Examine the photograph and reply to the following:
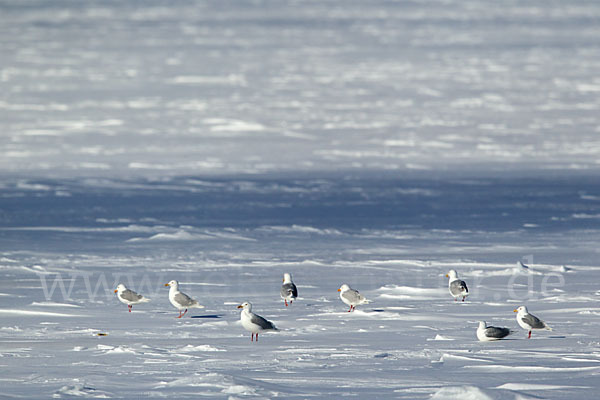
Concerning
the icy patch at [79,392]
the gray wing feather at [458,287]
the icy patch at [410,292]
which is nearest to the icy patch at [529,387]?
the icy patch at [79,392]

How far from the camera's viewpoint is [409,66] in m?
34.1

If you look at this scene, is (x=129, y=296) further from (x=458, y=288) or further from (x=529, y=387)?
(x=529, y=387)

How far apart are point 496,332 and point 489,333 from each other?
0.07m

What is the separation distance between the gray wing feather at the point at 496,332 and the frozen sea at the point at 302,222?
89mm

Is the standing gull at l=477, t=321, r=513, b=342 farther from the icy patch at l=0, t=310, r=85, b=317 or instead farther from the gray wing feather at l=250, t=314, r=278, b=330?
the icy patch at l=0, t=310, r=85, b=317

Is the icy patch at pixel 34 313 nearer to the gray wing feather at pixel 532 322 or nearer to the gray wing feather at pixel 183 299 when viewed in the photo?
the gray wing feather at pixel 183 299

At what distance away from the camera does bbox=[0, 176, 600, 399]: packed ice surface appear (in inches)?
233

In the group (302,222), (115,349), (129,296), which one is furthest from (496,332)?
(302,222)

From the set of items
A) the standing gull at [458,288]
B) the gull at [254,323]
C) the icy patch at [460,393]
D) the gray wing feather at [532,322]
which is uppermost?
the standing gull at [458,288]

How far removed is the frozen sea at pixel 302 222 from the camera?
20.5 ft

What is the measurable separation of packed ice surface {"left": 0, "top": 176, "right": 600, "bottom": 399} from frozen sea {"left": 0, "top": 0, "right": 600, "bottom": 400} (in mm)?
32

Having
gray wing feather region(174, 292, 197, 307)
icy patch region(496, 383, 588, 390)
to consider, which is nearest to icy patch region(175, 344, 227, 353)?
gray wing feather region(174, 292, 197, 307)

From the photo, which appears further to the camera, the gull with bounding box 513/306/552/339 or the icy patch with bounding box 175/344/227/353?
the gull with bounding box 513/306/552/339

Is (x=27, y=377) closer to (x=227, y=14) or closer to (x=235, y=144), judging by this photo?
(x=235, y=144)
